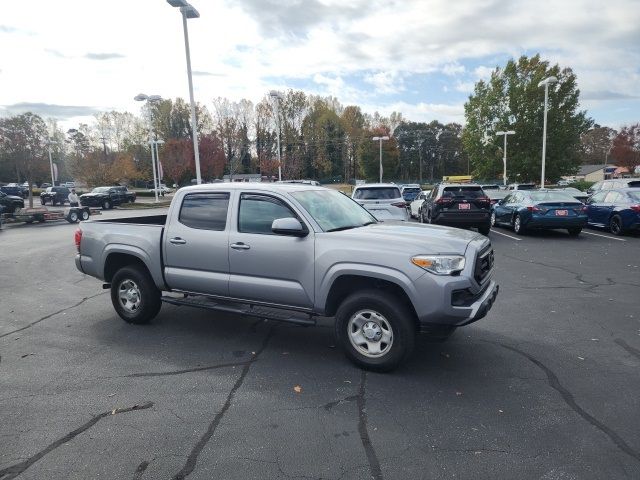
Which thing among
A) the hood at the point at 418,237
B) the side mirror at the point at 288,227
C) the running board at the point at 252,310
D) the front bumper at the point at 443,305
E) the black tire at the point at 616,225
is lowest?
the black tire at the point at 616,225

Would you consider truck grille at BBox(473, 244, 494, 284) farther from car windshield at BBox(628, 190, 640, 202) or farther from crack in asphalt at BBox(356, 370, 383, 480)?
car windshield at BBox(628, 190, 640, 202)

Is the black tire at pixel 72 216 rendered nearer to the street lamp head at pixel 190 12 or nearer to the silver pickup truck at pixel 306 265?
the street lamp head at pixel 190 12

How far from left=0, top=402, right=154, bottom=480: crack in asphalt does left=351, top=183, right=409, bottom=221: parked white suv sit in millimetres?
8692

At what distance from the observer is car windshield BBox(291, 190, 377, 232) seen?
5.01 m

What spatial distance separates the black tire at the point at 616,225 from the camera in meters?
14.0

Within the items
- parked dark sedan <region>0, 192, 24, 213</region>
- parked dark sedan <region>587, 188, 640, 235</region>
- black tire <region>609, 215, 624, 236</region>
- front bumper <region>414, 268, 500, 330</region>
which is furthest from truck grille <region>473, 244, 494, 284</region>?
parked dark sedan <region>0, 192, 24, 213</region>

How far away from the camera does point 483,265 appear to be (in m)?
4.62

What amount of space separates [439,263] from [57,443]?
11.2ft

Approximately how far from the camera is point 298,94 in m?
71.9

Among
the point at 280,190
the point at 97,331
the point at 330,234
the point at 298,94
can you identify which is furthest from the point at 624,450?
the point at 298,94

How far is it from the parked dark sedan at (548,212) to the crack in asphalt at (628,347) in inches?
378

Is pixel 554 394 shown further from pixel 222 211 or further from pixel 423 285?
pixel 222 211

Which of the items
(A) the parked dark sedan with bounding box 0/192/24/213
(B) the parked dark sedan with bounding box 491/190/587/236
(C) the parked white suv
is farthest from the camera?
(A) the parked dark sedan with bounding box 0/192/24/213

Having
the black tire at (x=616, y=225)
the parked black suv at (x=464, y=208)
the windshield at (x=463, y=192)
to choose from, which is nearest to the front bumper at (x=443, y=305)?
the parked black suv at (x=464, y=208)
